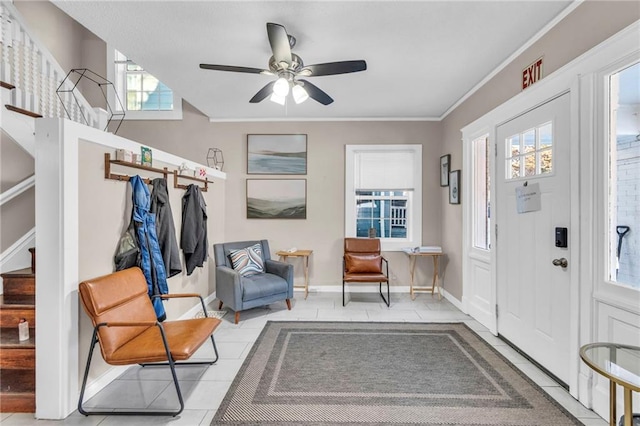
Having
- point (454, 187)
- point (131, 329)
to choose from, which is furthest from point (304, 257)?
point (131, 329)

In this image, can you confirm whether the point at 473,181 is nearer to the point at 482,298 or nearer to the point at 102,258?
the point at 482,298

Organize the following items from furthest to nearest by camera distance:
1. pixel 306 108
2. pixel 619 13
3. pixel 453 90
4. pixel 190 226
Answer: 1. pixel 306 108
2. pixel 453 90
3. pixel 190 226
4. pixel 619 13

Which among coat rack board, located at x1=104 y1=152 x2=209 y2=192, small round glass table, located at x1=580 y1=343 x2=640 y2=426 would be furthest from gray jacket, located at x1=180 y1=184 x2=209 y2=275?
small round glass table, located at x1=580 y1=343 x2=640 y2=426

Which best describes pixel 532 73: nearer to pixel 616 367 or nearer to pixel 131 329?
pixel 616 367

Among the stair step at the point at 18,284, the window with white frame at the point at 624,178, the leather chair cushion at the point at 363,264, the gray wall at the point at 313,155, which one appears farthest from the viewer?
the gray wall at the point at 313,155

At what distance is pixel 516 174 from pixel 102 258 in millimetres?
3405

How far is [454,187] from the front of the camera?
3.92m

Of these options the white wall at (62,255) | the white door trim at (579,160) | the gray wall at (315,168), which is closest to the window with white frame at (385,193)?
the gray wall at (315,168)

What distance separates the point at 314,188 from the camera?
181 inches

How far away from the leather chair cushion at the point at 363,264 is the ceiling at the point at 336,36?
214 cm

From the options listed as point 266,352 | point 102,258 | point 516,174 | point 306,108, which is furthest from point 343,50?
point 266,352

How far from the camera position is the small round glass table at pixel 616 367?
1.09 m

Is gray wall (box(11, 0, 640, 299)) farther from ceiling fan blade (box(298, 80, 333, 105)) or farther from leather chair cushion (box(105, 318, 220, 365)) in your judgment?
leather chair cushion (box(105, 318, 220, 365))

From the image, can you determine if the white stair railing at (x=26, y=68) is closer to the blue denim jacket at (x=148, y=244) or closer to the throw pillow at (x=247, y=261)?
the blue denim jacket at (x=148, y=244)
